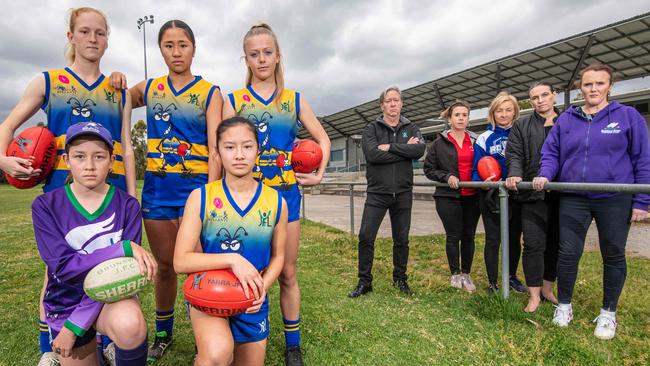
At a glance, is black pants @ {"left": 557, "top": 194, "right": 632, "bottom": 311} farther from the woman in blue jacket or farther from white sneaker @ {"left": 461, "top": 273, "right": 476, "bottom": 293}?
white sneaker @ {"left": 461, "top": 273, "right": 476, "bottom": 293}

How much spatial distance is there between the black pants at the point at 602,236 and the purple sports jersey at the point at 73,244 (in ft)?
10.8

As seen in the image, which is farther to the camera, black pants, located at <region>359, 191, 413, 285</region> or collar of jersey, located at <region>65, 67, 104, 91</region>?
black pants, located at <region>359, 191, 413, 285</region>

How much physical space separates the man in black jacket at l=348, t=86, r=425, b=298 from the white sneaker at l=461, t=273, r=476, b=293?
0.66 m

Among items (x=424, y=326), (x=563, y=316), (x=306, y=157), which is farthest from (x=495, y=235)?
(x=306, y=157)

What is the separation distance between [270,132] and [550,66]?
1885cm

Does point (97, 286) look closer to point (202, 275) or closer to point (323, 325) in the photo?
point (202, 275)

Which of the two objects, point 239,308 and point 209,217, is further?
point 209,217

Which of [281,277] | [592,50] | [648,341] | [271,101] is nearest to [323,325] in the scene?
[281,277]

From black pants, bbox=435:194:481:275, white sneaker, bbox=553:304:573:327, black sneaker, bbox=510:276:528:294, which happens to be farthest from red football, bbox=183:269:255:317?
black sneaker, bbox=510:276:528:294

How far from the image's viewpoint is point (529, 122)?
12.3 feet

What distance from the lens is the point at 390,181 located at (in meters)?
4.21

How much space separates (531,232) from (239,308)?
2.90 m

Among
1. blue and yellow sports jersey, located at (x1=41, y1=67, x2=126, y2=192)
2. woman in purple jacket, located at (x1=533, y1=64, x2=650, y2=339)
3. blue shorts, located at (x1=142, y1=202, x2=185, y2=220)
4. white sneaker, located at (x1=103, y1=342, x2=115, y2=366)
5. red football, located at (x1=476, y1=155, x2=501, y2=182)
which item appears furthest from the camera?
red football, located at (x1=476, y1=155, x2=501, y2=182)

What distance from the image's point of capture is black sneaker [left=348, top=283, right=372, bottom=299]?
4.12 m
